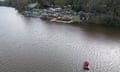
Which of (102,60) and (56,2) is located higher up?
(56,2)

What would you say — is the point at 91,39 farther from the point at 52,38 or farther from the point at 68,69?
the point at 68,69

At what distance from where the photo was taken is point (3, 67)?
50.9ft

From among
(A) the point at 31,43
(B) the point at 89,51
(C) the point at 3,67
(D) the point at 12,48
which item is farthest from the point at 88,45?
(C) the point at 3,67

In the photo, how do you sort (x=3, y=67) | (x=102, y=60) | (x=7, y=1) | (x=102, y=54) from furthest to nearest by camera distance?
(x=7, y=1) → (x=102, y=54) → (x=102, y=60) → (x=3, y=67)

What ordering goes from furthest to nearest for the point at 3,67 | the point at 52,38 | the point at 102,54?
the point at 52,38 < the point at 102,54 < the point at 3,67

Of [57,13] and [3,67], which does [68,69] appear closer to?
[3,67]

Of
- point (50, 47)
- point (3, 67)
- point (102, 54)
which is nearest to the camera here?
point (3, 67)

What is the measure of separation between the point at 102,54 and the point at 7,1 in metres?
74.9

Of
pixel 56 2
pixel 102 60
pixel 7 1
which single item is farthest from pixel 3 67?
Result: pixel 7 1

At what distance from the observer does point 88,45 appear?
22469 mm

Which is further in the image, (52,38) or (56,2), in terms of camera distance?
(56,2)

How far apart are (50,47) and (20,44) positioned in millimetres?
3823

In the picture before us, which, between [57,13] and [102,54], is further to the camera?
[57,13]

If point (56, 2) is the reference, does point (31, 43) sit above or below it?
below
